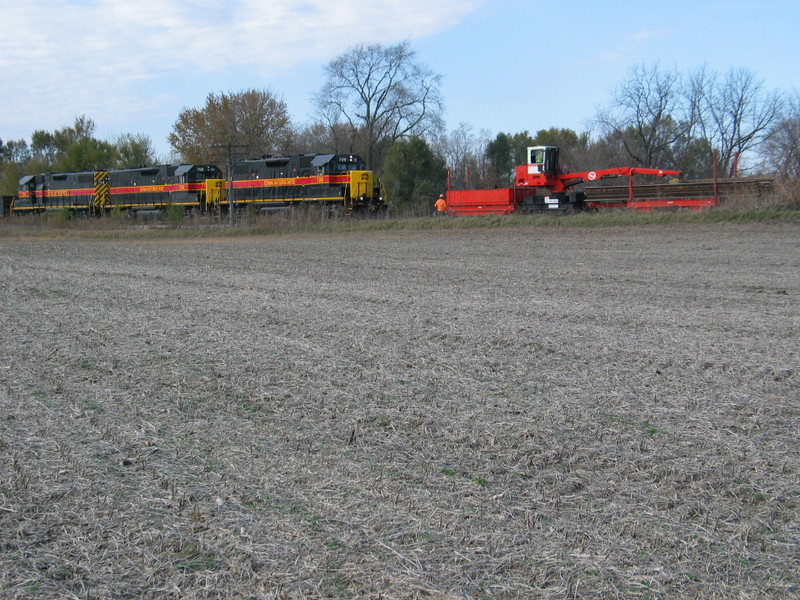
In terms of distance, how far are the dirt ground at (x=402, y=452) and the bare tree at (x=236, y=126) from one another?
54.5 metres

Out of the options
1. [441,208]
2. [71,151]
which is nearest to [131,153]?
[71,151]

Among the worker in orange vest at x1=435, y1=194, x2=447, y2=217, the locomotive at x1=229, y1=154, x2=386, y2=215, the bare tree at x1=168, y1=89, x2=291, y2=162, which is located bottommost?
the worker in orange vest at x1=435, y1=194, x2=447, y2=217

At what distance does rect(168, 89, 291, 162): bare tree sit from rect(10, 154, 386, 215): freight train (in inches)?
668

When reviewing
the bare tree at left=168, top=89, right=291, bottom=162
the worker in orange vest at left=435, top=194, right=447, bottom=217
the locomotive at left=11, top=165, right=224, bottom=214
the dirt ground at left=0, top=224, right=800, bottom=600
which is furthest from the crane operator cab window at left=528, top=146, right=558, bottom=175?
the bare tree at left=168, top=89, right=291, bottom=162

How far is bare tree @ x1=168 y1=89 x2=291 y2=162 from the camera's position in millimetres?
61406

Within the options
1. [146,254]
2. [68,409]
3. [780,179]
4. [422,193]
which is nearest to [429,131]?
[422,193]

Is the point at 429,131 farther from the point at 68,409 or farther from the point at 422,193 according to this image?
the point at 68,409

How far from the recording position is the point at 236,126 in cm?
6150

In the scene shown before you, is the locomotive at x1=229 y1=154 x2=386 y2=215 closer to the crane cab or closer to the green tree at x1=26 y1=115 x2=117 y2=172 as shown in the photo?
the crane cab

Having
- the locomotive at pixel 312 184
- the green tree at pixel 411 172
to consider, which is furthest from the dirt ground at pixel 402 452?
the green tree at pixel 411 172

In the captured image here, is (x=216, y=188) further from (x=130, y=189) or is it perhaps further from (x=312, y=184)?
(x=312, y=184)

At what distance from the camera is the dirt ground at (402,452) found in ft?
9.41

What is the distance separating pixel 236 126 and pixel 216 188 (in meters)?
23.3

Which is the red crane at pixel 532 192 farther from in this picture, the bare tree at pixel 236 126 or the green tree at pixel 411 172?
the bare tree at pixel 236 126
